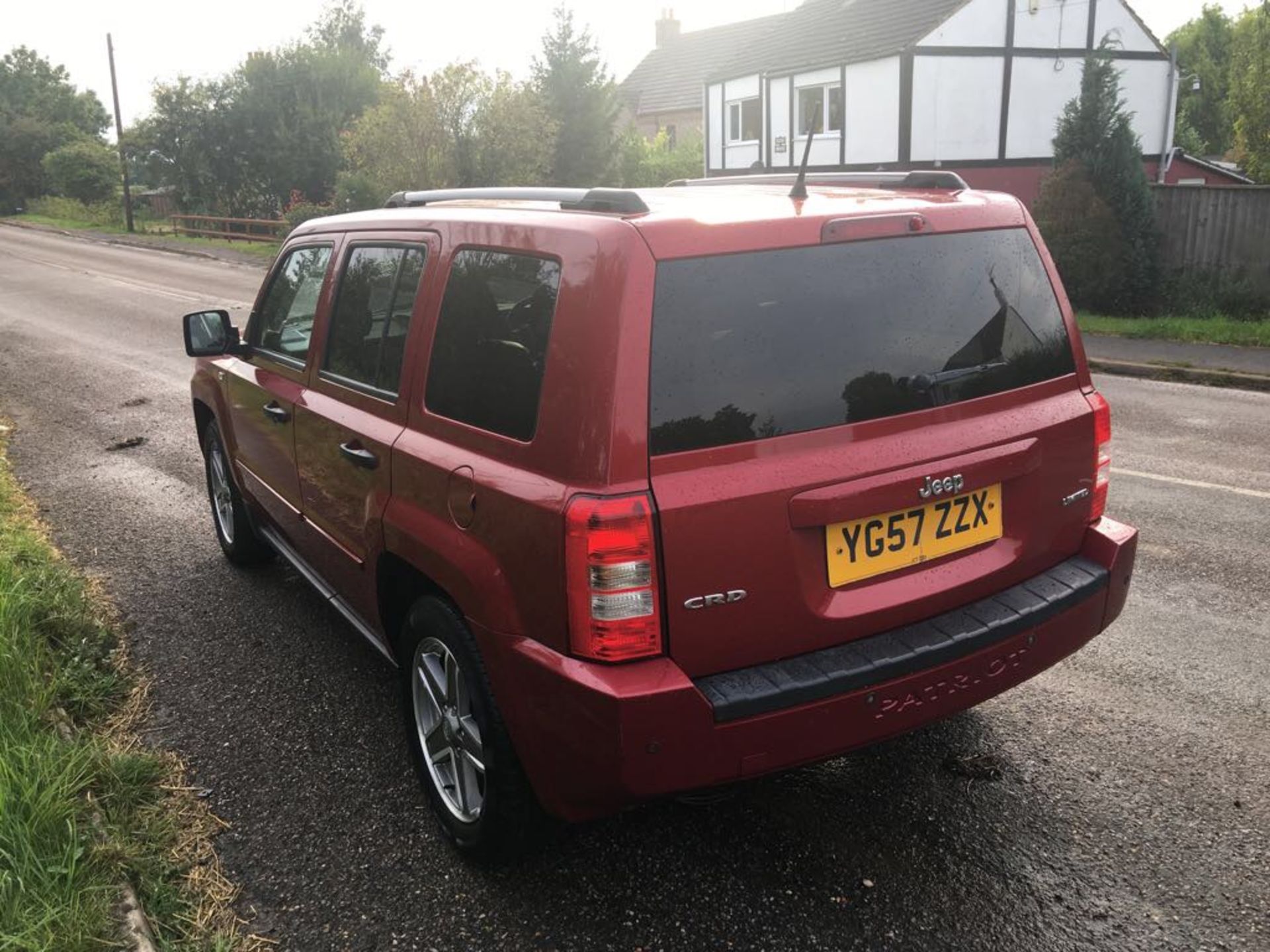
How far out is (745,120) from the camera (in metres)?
32.3

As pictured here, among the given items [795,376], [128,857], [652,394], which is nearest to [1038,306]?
[795,376]

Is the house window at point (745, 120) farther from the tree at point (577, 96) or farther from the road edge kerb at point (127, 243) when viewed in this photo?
the road edge kerb at point (127, 243)

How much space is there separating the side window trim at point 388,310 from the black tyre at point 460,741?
2.44ft

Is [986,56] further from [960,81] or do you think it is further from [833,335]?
[833,335]

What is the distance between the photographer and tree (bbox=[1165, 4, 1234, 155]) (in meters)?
46.6

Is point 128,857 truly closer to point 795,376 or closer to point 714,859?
point 714,859

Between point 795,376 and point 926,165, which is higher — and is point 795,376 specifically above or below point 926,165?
below

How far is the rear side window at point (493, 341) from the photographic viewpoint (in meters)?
2.65

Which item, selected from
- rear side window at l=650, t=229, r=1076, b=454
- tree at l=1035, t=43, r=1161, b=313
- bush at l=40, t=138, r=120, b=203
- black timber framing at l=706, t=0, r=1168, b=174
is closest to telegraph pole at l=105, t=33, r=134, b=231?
bush at l=40, t=138, r=120, b=203

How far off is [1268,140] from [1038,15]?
7436mm

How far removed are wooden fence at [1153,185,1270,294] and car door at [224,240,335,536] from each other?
46.5ft

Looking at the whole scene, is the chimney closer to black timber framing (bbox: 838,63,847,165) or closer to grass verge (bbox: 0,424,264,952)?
black timber framing (bbox: 838,63,847,165)

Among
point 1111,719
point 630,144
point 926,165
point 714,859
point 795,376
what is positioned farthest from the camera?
point 630,144

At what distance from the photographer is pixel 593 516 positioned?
242 centimetres
